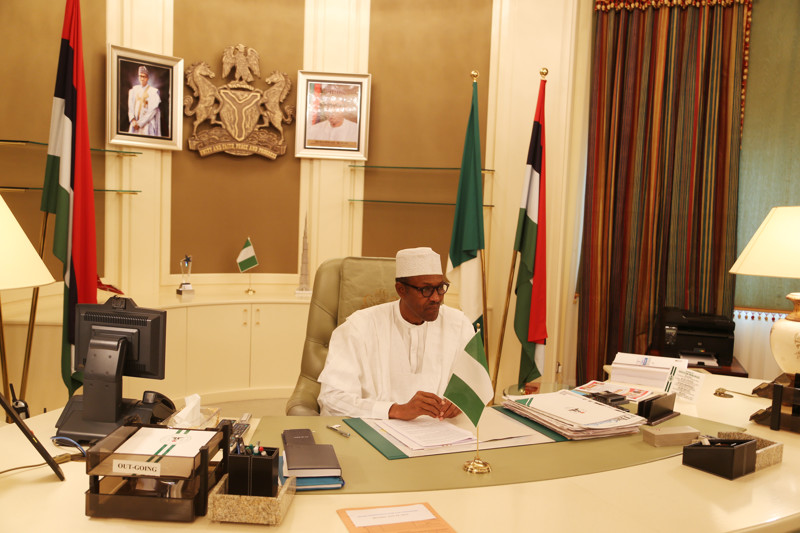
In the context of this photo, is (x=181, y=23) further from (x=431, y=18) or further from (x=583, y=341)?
(x=583, y=341)

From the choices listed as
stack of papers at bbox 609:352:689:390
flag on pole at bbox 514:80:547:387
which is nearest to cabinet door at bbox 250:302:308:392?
flag on pole at bbox 514:80:547:387

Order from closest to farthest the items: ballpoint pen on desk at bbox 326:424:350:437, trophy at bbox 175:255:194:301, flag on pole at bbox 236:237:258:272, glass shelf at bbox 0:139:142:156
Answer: ballpoint pen on desk at bbox 326:424:350:437
glass shelf at bbox 0:139:142:156
trophy at bbox 175:255:194:301
flag on pole at bbox 236:237:258:272

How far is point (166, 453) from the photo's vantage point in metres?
1.32

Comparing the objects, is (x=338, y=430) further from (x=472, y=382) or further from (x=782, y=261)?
(x=782, y=261)

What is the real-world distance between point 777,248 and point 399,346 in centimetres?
133

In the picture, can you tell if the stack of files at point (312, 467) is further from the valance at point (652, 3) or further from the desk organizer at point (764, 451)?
the valance at point (652, 3)

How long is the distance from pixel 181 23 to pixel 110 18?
0.44 meters

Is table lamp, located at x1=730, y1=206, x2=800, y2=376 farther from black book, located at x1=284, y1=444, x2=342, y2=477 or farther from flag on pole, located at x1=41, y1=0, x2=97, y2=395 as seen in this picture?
flag on pole, located at x1=41, y1=0, x2=97, y2=395

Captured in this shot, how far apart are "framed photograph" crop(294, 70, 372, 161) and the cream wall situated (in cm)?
10

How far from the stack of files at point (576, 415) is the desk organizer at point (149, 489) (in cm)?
99

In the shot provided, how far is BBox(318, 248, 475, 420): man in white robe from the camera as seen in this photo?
2.25 metres

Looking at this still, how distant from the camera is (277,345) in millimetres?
4277

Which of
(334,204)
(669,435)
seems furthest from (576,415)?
(334,204)

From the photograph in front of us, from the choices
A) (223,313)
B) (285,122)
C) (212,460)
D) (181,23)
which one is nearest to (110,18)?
(181,23)
